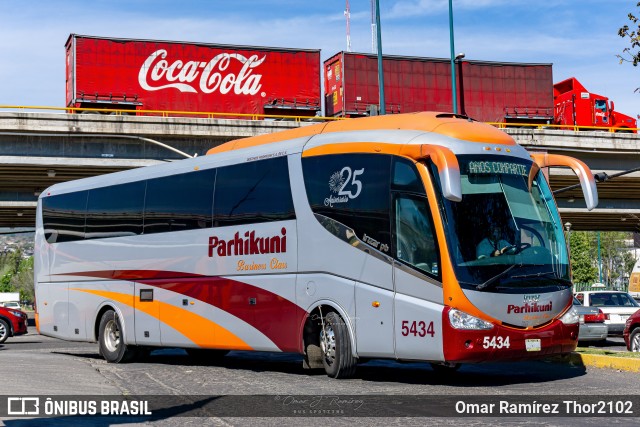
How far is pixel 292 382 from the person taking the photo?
13.4m

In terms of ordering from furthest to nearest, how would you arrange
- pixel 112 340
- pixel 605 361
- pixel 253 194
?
pixel 112 340
pixel 253 194
pixel 605 361

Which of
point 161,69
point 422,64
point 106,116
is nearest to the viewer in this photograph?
point 106,116

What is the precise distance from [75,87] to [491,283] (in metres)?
29.5

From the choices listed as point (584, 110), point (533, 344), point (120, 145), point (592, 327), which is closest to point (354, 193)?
point (533, 344)

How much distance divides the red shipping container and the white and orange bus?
26.2m

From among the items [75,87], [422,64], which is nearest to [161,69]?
[75,87]

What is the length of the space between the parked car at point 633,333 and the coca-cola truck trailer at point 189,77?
2489cm

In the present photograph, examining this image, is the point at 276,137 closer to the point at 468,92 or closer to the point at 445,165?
the point at 445,165

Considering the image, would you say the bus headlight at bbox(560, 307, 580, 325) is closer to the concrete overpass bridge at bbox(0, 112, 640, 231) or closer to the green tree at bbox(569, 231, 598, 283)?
the concrete overpass bridge at bbox(0, 112, 640, 231)

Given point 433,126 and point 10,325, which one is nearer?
point 433,126

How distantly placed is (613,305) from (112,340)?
49.3ft

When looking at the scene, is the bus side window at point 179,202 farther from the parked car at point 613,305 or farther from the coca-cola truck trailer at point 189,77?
the coca-cola truck trailer at point 189,77

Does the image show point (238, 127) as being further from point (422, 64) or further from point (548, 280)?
point (548, 280)

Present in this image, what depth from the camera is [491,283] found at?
488 inches
